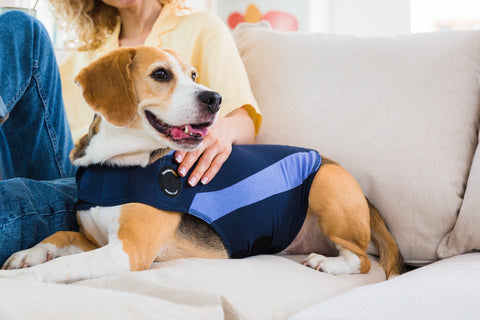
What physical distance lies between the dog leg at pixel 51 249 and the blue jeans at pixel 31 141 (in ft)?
0.14

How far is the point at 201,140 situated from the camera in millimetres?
1281

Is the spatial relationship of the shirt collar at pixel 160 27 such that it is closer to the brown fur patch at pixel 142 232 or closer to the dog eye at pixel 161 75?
the dog eye at pixel 161 75

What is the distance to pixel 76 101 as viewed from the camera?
6.77 ft

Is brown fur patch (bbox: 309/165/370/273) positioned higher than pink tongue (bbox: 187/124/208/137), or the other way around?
pink tongue (bbox: 187/124/208/137)

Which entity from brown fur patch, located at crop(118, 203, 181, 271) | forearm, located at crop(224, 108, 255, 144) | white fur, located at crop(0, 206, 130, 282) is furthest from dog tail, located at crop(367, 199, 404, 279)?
white fur, located at crop(0, 206, 130, 282)

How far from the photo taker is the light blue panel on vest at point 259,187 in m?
1.27

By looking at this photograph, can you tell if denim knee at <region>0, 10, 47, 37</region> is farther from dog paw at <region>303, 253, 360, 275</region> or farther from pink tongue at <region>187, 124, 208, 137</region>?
dog paw at <region>303, 253, 360, 275</region>

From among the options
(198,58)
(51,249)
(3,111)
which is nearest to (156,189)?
(51,249)

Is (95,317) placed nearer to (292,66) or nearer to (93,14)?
(292,66)

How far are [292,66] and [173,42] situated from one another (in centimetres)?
48

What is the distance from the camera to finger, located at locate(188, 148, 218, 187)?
49.6 inches

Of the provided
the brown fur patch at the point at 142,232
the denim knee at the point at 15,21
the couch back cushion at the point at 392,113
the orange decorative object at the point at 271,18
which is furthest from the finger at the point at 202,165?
the orange decorative object at the point at 271,18

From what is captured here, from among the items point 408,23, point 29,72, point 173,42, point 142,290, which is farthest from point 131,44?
point 408,23

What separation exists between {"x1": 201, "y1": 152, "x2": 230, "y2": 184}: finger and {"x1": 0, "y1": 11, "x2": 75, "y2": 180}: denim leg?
0.58 meters
